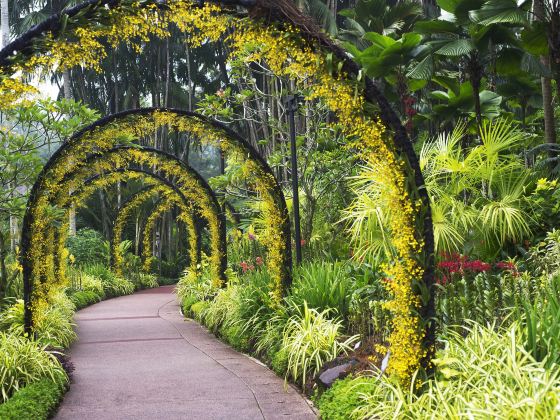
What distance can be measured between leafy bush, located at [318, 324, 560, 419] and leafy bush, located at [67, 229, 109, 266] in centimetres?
1537

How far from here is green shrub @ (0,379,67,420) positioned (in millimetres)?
4453

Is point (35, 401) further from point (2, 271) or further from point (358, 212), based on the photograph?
point (2, 271)

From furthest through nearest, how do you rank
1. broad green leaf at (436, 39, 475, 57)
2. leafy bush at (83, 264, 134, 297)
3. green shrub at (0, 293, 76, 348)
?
leafy bush at (83, 264, 134, 297)
broad green leaf at (436, 39, 475, 57)
green shrub at (0, 293, 76, 348)

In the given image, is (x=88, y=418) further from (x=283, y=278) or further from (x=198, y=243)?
(x=198, y=243)

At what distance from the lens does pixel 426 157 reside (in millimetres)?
7629

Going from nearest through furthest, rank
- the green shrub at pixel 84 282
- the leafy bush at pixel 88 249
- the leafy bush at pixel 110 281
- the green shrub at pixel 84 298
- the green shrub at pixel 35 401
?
the green shrub at pixel 35 401 → the green shrub at pixel 84 298 → the green shrub at pixel 84 282 → the leafy bush at pixel 110 281 → the leafy bush at pixel 88 249

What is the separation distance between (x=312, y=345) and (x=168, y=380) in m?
1.51

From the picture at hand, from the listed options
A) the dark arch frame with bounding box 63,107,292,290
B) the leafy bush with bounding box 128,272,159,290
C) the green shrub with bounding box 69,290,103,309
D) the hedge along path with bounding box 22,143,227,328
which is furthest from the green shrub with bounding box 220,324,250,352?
the leafy bush with bounding box 128,272,159,290

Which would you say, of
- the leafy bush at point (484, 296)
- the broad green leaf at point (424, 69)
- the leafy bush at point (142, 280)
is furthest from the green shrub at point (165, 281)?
the leafy bush at point (484, 296)

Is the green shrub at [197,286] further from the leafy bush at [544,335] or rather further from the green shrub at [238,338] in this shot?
the leafy bush at [544,335]

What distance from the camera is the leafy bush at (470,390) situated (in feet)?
10.3

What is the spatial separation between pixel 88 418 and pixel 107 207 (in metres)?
18.9

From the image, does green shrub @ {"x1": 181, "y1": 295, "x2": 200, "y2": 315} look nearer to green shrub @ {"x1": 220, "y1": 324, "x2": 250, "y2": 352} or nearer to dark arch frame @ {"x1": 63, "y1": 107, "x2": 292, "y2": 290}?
green shrub @ {"x1": 220, "y1": 324, "x2": 250, "y2": 352}

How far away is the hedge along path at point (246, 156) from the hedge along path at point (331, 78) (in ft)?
11.0
